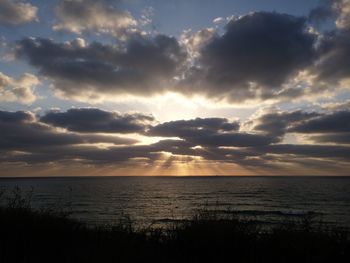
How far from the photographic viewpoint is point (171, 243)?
959 centimetres

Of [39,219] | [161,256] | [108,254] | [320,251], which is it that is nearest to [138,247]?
[161,256]

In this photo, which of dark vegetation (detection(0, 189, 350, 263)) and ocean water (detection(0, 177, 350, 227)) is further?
ocean water (detection(0, 177, 350, 227))

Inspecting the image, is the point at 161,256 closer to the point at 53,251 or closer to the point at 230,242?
the point at 230,242

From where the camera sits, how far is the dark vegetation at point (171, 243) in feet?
25.9

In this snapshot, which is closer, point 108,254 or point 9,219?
point 108,254

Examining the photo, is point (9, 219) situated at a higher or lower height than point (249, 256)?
higher

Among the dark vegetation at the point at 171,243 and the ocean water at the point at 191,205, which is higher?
the dark vegetation at the point at 171,243

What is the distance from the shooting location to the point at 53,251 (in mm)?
8320

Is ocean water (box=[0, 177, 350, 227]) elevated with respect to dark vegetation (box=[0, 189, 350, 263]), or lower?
lower

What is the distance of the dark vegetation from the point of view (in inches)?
311

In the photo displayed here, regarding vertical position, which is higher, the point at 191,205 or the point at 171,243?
the point at 171,243

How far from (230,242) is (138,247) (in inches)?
85.3

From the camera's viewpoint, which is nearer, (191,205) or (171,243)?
(171,243)

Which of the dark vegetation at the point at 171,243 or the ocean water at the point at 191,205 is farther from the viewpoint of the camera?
the ocean water at the point at 191,205
